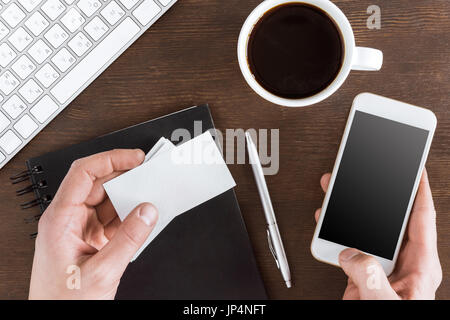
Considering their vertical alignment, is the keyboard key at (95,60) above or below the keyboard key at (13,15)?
below

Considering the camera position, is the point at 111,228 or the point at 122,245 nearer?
the point at 122,245

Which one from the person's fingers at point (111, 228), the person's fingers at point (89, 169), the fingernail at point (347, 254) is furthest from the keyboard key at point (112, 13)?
the fingernail at point (347, 254)

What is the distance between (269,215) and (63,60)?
0.40 metres

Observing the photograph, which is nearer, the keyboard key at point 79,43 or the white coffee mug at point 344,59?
the white coffee mug at point 344,59

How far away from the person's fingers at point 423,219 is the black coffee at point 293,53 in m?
0.23

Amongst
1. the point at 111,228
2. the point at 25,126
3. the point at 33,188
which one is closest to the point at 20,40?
the point at 25,126

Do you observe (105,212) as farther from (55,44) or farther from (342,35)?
(342,35)

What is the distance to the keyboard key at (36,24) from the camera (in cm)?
63

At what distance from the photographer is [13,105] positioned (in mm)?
632

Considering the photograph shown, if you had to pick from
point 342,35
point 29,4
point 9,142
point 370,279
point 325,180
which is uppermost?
point 29,4

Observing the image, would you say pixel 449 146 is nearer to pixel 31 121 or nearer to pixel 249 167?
pixel 249 167

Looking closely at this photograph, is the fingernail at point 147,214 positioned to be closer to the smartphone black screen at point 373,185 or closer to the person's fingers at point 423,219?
the smartphone black screen at point 373,185
